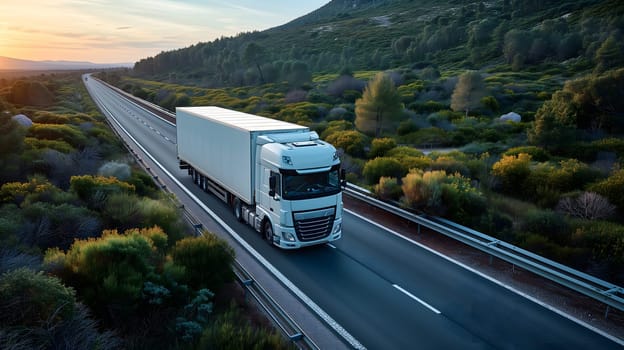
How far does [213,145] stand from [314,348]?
11.3 metres

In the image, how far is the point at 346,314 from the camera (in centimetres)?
958

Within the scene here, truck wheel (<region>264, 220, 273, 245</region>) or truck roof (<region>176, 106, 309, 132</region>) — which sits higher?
truck roof (<region>176, 106, 309, 132</region>)

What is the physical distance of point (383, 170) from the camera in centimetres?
1998

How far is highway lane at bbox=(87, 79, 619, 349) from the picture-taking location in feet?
28.5

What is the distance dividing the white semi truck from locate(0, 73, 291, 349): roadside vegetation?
2.32 meters

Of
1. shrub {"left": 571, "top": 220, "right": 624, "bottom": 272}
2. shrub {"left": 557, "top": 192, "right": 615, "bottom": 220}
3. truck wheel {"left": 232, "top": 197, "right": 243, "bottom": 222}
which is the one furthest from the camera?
truck wheel {"left": 232, "top": 197, "right": 243, "bottom": 222}

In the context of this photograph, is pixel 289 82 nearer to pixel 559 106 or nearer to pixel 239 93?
pixel 239 93

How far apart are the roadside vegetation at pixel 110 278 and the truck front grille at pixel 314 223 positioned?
258 centimetres

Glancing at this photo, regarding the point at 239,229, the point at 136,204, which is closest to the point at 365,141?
the point at 239,229

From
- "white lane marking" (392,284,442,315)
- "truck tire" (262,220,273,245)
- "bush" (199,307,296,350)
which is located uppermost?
"bush" (199,307,296,350)

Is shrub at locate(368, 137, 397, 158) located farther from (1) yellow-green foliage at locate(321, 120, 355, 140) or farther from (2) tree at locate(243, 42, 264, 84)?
(2) tree at locate(243, 42, 264, 84)

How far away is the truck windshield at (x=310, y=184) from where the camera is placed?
39.9 ft

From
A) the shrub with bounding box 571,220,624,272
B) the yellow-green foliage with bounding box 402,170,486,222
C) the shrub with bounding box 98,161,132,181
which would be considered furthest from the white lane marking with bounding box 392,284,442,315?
the shrub with bounding box 98,161,132,181

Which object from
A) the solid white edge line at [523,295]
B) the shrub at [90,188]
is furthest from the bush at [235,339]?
the shrub at [90,188]
